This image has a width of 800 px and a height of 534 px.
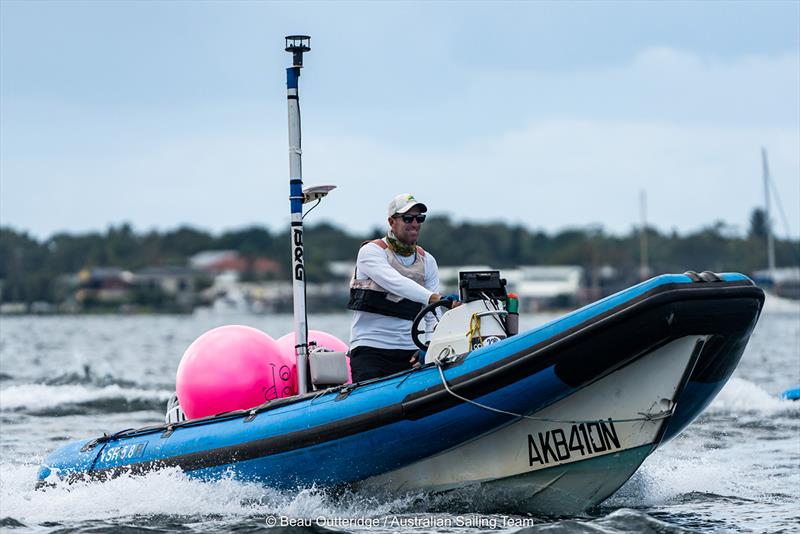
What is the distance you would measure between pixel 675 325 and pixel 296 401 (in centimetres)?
262

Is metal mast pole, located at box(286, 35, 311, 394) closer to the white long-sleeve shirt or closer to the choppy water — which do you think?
the white long-sleeve shirt

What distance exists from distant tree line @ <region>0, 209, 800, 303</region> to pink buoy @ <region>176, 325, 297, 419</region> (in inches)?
2216

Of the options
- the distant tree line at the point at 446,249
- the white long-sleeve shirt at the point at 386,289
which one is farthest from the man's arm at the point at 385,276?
the distant tree line at the point at 446,249

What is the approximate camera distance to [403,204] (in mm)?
8828

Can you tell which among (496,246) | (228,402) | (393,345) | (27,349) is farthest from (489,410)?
(496,246)

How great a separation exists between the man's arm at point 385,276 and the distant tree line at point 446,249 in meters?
57.3

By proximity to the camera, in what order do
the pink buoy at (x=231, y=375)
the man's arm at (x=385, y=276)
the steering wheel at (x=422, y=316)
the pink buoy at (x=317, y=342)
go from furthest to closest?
1. the pink buoy at (x=317, y=342)
2. the pink buoy at (x=231, y=375)
3. the man's arm at (x=385, y=276)
4. the steering wheel at (x=422, y=316)

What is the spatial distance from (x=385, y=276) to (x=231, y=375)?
60.7 inches

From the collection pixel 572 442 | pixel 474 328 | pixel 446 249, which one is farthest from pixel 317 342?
pixel 446 249

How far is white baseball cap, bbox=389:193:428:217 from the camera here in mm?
8789

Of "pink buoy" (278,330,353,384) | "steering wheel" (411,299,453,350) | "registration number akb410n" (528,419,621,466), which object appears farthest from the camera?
"pink buoy" (278,330,353,384)

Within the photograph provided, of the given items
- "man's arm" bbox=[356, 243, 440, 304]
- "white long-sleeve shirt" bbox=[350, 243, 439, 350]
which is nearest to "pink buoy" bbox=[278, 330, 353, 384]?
"white long-sleeve shirt" bbox=[350, 243, 439, 350]

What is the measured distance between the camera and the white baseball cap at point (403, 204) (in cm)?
879

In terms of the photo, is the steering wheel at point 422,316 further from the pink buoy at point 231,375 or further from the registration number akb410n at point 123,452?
the registration number akb410n at point 123,452
